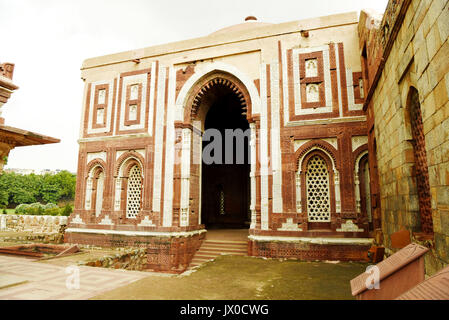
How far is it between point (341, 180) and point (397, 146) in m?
3.27

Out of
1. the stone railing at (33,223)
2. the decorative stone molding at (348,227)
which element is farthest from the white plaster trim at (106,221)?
the decorative stone molding at (348,227)

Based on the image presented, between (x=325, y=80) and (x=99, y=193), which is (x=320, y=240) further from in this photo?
(x=99, y=193)

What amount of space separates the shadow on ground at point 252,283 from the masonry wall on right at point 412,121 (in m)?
1.40

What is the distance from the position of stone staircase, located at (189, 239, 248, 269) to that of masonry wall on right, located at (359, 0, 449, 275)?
411 centimetres

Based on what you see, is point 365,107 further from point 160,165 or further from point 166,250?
point 166,250

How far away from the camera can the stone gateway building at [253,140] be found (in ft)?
26.6

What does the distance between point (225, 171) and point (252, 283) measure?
10.0 m

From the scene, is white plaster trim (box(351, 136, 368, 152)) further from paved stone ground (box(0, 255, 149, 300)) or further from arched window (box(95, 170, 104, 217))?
arched window (box(95, 170, 104, 217))

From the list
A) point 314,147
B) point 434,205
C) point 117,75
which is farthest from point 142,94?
point 434,205

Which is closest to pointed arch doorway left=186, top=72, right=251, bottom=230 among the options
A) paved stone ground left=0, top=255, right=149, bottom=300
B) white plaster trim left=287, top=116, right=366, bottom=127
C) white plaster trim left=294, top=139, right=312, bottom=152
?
white plaster trim left=287, top=116, right=366, bottom=127

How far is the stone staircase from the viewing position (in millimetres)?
9023

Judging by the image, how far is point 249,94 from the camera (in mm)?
9383

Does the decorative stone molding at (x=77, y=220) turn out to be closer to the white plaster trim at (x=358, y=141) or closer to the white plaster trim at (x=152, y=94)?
the white plaster trim at (x=152, y=94)

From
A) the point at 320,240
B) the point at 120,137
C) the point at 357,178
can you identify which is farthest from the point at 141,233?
the point at 357,178
